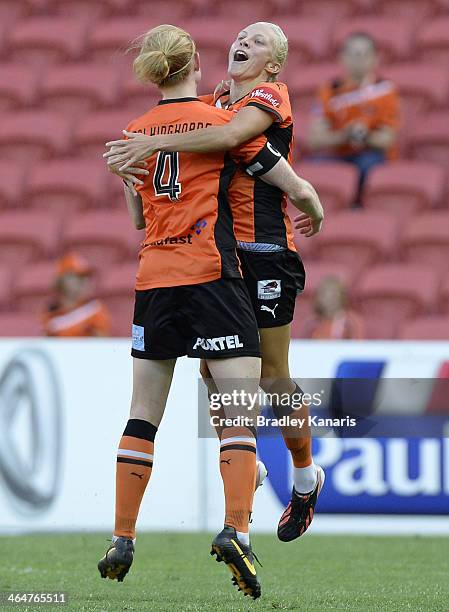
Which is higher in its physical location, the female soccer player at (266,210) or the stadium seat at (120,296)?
the female soccer player at (266,210)

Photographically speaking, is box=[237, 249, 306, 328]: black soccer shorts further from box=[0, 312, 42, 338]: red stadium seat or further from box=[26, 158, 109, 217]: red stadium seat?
box=[26, 158, 109, 217]: red stadium seat

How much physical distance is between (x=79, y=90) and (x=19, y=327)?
341cm

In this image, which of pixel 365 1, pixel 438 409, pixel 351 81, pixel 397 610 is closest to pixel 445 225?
pixel 351 81

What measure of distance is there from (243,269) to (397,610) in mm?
1395

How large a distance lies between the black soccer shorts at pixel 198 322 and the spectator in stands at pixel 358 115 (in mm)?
6061

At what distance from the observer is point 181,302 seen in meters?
4.52

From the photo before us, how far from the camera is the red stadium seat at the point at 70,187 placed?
1157 cm

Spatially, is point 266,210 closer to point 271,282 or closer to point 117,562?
point 271,282

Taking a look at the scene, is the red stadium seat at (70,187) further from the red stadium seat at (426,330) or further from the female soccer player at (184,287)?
the female soccer player at (184,287)

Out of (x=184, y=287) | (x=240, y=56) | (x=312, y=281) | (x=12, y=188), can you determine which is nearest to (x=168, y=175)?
(x=184, y=287)

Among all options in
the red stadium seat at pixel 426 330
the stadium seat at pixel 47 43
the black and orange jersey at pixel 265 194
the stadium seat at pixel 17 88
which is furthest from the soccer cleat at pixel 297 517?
the stadium seat at pixel 47 43

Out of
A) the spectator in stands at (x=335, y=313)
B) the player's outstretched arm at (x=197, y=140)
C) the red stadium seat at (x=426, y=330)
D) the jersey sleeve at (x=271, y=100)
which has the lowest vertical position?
the red stadium seat at (x=426, y=330)

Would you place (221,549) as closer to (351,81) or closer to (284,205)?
(284,205)

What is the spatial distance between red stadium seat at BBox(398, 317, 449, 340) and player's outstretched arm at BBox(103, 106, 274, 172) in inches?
186
